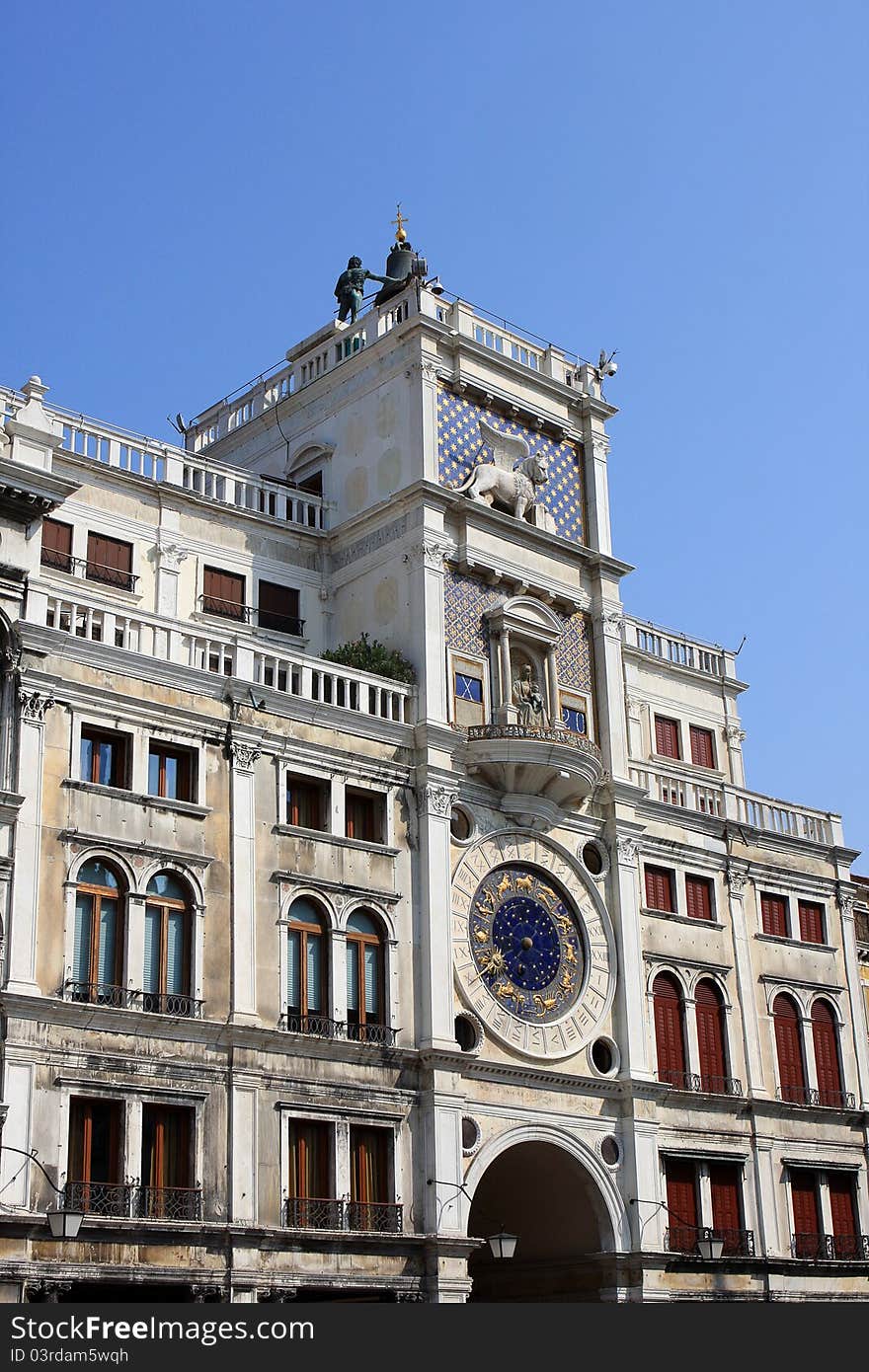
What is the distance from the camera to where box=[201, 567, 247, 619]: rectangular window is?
4112 centimetres

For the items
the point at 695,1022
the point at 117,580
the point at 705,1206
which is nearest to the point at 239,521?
the point at 117,580

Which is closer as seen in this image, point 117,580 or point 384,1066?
point 384,1066

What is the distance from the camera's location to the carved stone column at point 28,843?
31.4m

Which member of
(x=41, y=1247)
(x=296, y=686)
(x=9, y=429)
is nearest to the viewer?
(x=41, y=1247)

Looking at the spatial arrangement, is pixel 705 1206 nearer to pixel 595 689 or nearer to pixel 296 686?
pixel 595 689

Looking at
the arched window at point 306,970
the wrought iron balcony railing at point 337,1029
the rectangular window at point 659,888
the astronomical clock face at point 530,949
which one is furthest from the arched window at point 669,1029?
the arched window at point 306,970

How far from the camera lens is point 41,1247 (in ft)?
99.7

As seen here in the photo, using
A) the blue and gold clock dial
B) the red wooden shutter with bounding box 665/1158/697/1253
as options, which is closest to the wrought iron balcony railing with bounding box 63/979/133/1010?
the blue and gold clock dial

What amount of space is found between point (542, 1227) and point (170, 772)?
14026 mm

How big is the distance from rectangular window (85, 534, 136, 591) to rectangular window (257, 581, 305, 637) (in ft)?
11.4

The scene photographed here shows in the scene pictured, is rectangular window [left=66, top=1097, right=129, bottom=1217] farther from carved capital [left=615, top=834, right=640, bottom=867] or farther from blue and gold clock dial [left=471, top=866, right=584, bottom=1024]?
carved capital [left=615, top=834, right=640, bottom=867]

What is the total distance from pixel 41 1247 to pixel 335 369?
22482 mm

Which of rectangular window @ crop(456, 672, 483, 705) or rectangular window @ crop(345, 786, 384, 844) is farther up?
rectangular window @ crop(456, 672, 483, 705)

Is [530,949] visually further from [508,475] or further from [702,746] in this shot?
[702,746]
